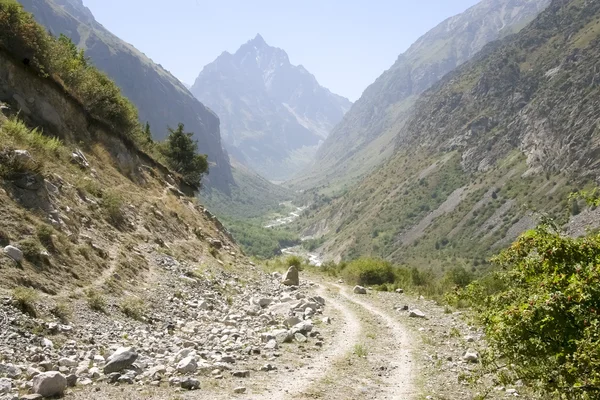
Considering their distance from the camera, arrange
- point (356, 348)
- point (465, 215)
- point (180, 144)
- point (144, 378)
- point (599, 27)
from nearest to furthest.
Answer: point (144, 378) < point (356, 348) < point (180, 144) < point (465, 215) < point (599, 27)

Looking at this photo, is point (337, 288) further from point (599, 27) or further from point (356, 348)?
point (599, 27)

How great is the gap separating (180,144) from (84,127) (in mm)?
21706

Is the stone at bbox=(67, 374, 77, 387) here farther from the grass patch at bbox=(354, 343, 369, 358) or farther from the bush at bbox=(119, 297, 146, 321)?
the grass patch at bbox=(354, 343, 369, 358)

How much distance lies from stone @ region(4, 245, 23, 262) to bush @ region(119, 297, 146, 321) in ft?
11.4

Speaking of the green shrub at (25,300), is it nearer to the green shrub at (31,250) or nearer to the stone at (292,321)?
the green shrub at (31,250)

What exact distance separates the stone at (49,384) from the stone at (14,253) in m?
6.05

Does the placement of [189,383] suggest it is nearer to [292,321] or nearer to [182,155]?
[292,321]

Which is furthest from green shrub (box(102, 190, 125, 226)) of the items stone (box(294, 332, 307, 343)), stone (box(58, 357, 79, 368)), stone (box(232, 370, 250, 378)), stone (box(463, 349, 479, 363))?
stone (box(463, 349, 479, 363))

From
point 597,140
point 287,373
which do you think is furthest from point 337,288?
point 597,140

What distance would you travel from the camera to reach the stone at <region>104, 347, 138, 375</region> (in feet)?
34.3

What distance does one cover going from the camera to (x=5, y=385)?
28.2ft

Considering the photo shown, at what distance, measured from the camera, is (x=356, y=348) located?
16.3 m

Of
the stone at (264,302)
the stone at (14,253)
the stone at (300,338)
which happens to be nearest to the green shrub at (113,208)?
the stone at (264,302)

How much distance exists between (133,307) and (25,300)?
4131 millimetres
